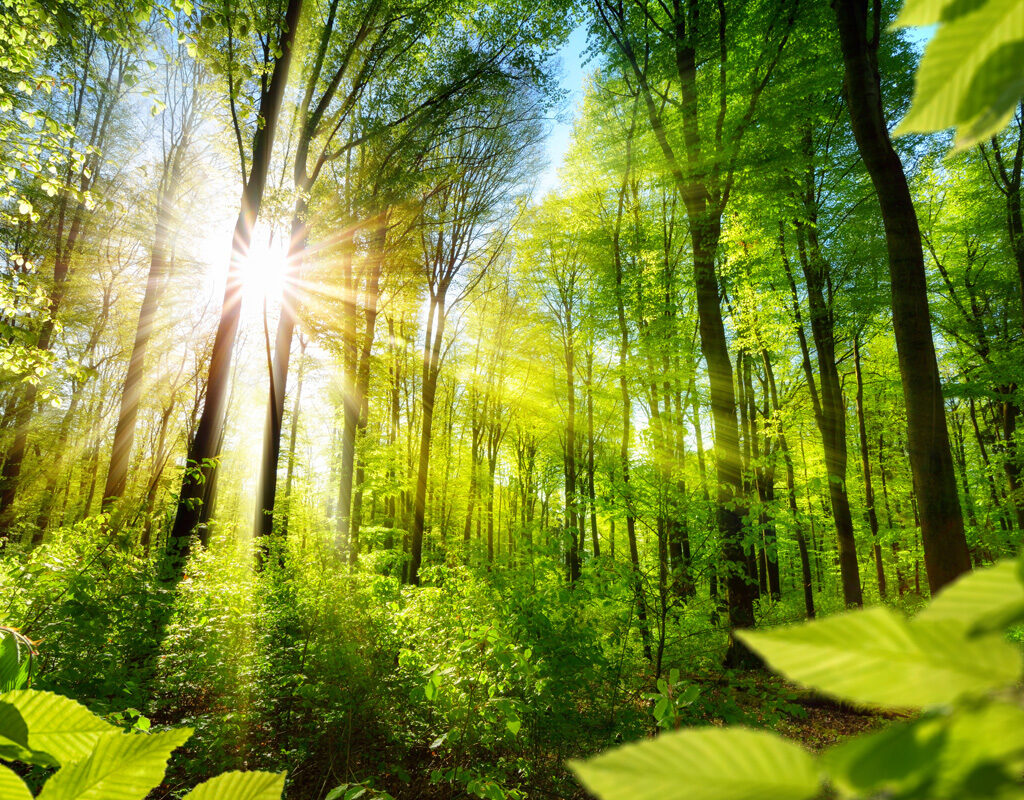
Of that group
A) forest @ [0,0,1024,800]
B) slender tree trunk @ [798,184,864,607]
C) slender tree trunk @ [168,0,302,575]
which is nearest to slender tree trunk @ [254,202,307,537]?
forest @ [0,0,1024,800]

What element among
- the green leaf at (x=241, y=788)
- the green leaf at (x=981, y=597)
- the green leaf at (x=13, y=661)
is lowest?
the green leaf at (x=241, y=788)

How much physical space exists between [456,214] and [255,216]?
27.0 ft

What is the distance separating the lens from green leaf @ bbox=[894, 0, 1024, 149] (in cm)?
20

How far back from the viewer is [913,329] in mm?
3537

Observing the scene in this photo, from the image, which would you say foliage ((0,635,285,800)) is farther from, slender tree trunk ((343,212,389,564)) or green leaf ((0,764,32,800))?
slender tree trunk ((343,212,389,564))

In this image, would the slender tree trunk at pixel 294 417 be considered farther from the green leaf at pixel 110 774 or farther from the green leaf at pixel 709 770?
the green leaf at pixel 709 770

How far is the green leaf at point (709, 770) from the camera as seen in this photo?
6.4 inches

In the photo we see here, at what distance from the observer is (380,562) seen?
10.1 meters

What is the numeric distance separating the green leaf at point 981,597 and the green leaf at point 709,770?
0.07 metres

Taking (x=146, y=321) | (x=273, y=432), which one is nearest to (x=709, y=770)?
(x=273, y=432)

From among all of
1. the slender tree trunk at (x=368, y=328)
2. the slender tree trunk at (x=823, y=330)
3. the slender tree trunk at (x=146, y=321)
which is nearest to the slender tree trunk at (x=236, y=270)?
the slender tree trunk at (x=368, y=328)

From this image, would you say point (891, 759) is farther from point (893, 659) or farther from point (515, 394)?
point (515, 394)

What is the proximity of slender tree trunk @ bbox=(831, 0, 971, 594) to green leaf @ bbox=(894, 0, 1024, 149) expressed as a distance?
4.03 m

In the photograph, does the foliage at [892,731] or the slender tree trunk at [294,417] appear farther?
the slender tree trunk at [294,417]
